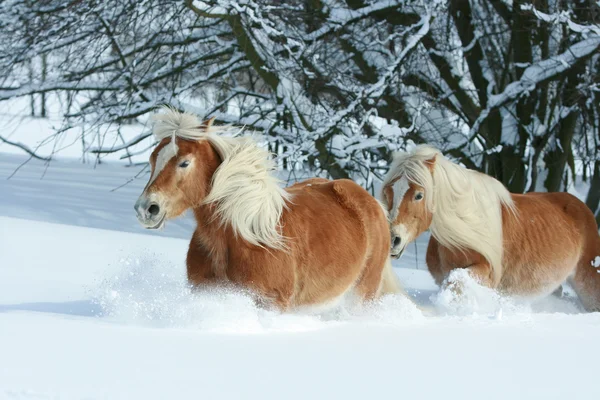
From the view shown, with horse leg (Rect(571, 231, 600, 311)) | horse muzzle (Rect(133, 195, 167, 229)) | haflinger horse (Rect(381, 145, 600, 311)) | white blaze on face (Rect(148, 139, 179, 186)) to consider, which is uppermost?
white blaze on face (Rect(148, 139, 179, 186))

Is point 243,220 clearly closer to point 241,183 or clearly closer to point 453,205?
point 241,183

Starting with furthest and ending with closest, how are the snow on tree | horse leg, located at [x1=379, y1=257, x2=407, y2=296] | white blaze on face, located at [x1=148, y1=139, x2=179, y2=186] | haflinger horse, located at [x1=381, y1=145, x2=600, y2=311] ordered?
the snow on tree
haflinger horse, located at [x1=381, y1=145, x2=600, y2=311]
horse leg, located at [x1=379, y1=257, x2=407, y2=296]
white blaze on face, located at [x1=148, y1=139, x2=179, y2=186]

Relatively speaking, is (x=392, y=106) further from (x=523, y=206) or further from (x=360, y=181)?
(x=523, y=206)

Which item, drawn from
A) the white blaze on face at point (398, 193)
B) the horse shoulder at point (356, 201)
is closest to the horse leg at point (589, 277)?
the white blaze on face at point (398, 193)

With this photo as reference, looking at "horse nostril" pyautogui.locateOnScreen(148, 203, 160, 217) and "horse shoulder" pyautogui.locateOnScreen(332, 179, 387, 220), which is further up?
"horse nostril" pyautogui.locateOnScreen(148, 203, 160, 217)

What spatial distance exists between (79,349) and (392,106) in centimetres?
639

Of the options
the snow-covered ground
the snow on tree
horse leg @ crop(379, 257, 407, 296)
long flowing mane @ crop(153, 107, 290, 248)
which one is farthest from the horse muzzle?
the snow on tree

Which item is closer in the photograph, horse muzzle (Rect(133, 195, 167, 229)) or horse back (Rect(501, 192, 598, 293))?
horse muzzle (Rect(133, 195, 167, 229))

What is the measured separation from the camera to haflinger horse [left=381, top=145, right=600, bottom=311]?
5.45 meters

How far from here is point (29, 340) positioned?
3.27 meters

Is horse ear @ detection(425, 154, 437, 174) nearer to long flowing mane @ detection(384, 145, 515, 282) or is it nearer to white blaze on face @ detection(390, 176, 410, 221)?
long flowing mane @ detection(384, 145, 515, 282)

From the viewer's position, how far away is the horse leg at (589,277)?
243 inches

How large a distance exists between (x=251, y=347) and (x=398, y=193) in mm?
2194

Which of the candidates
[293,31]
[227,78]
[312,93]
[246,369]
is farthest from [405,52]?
[246,369]
